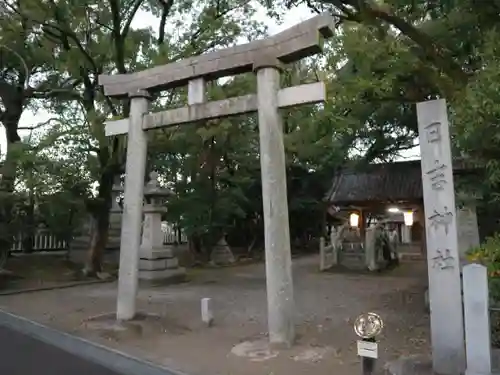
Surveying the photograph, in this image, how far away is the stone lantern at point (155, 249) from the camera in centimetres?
1545

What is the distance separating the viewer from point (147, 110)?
9188mm

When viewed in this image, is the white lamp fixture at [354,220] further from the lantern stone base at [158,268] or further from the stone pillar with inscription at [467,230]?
the lantern stone base at [158,268]

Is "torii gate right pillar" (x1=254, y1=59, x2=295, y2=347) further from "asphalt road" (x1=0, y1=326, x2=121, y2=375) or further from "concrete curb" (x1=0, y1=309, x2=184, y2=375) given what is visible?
"asphalt road" (x1=0, y1=326, x2=121, y2=375)

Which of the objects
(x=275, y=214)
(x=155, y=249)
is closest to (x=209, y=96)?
(x=155, y=249)

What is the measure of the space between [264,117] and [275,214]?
147 centimetres

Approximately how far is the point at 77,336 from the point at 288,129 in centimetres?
1708

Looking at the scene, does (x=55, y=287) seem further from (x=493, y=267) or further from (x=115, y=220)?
(x=493, y=267)

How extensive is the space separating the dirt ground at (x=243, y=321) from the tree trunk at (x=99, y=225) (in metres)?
1.76

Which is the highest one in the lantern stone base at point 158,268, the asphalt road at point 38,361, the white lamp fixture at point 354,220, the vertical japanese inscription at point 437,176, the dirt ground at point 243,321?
the white lamp fixture at point 354,220

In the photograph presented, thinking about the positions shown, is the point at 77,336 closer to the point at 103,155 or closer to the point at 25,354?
the point at 25,354

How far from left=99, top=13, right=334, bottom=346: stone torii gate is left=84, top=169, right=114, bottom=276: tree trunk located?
718 cm

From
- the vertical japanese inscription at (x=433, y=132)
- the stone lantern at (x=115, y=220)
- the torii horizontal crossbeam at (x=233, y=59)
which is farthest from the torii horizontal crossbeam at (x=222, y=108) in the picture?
the stone lantern at (x=115, y=220)

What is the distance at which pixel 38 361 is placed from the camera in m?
6.61

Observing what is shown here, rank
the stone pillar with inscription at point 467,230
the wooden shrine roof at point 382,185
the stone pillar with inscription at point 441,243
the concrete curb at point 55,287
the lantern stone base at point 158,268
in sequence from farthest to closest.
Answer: the wooden shrine roof at point 382,185 < the lantern stone base at point 158,268 < the stone pillar with inscription at point 467,230 < the concrete curb at point 55,287 < the stone pillar with inscription at point 441,243
